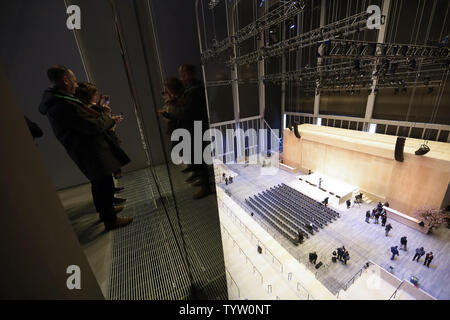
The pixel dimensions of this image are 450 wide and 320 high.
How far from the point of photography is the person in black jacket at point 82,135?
1.54m

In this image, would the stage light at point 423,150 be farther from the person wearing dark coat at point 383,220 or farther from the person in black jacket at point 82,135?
the person in black jacket at point 82,135

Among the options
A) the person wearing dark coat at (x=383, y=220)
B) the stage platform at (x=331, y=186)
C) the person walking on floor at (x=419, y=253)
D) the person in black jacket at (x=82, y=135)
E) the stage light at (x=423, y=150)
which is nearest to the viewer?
the person in black jacket at (x=82, y=135)

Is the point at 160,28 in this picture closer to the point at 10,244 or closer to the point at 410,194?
the point at 10,244

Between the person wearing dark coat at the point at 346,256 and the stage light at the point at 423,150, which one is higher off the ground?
the stage light at the point at 423,150

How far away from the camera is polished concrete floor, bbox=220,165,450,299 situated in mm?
5562

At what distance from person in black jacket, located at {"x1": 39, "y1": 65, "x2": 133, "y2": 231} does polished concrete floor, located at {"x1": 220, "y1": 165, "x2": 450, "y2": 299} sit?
6304 mm

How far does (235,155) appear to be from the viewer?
14.3 metres

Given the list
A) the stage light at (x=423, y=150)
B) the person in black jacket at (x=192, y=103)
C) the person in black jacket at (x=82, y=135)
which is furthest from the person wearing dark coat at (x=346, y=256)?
the person in black jacket at (x=192, y=103)

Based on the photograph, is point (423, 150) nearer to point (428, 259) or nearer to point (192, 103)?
point (428, 259)

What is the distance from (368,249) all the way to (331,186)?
3629 millimetres

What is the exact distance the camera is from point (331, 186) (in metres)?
9.71

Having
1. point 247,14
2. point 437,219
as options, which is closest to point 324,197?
point 437,219

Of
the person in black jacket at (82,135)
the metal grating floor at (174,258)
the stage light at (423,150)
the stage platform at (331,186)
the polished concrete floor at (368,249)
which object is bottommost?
the polished concrete floor at (368,249)

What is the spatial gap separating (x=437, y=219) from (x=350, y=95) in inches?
273
